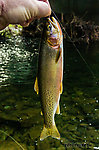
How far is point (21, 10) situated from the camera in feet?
6.60

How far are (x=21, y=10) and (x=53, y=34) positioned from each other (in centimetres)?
42

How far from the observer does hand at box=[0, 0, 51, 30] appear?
1.97 metres

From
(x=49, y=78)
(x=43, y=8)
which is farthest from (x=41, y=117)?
(x=43, y=8)

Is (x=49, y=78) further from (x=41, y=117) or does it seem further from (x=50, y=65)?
(x=41, y=117)

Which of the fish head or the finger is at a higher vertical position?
the finger

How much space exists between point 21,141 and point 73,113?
1.98 meters

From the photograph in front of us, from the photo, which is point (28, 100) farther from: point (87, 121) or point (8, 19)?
point (8, 19)

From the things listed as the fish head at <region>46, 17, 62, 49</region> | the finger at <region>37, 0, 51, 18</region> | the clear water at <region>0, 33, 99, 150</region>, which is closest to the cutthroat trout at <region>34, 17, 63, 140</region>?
the fish head at <region>46, 17, 62, 49</region>

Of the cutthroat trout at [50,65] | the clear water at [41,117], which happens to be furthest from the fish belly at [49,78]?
the clear water at [41,117]

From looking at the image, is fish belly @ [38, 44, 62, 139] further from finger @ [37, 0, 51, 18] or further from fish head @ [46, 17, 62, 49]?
finger @ [37, 0, 51, 18]

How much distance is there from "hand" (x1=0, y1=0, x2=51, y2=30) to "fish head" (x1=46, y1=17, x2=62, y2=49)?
27cm

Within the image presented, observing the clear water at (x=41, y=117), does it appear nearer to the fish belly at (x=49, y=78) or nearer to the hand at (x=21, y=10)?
the fish belly at (x=49, y=78)

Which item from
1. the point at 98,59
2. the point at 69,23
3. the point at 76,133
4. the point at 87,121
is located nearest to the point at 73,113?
the point at 87,121

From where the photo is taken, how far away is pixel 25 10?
2.04 meters
